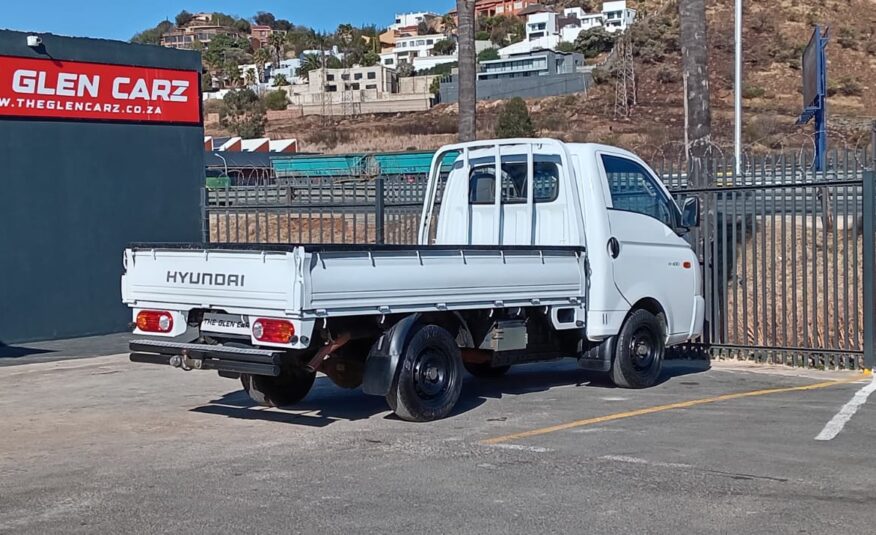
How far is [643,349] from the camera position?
11914mm

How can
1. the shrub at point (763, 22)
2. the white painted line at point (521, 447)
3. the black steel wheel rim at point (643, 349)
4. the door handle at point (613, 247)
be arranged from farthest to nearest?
the shrub at point (763, 22), the black steel wheel rim at point (643, 349), the door handle at point (613, 247), the white painted line at point (521, 447)

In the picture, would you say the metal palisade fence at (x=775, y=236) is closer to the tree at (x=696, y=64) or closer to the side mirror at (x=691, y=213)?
the side mirror at (x=691, y=213)

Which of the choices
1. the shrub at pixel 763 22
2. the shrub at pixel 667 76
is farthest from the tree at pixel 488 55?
the shrub at pixel 667 76

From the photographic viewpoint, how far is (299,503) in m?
7.21

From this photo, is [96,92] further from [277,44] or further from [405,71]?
[277,44]

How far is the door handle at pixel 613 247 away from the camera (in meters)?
11.3

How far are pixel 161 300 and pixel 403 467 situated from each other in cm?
294

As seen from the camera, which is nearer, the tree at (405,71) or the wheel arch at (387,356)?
the wheel arch at (387,356)

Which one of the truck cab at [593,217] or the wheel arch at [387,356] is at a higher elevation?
the truck cab at [593,217]

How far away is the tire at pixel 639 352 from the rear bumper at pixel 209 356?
3.98 metres

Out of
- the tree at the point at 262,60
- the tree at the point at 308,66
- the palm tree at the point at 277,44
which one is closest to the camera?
the tree at the point at 308,66

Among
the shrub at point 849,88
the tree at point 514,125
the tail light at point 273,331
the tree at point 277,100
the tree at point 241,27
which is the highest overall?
the tree at point 241,27

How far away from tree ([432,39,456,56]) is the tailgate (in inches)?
5585

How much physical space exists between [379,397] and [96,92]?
29.1ft
